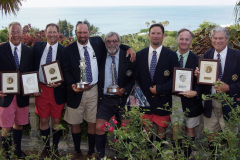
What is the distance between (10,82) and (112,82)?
1.49m

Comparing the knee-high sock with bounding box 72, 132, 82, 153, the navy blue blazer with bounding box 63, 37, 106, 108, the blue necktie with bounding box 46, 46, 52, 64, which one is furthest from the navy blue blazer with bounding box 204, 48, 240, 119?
the blue necktie with bounding box 46, 46, 52, 64

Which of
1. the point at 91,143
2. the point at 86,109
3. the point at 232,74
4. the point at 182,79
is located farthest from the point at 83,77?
the point at 232,74

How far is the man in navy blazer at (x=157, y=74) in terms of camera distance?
160 inches

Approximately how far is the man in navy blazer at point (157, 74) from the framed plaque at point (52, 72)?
3.94 ft

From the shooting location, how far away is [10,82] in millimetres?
4109

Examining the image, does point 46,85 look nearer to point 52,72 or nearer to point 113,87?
point 52,72

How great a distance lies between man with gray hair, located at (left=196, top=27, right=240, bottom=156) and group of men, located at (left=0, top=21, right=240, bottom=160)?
0.01 meters

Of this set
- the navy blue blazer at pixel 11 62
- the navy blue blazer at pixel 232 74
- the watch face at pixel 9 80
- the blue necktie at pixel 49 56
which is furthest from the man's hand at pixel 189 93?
the watch face at pixel 9 80

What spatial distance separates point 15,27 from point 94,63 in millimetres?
1283

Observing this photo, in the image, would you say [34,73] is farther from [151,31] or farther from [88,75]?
[151,31]

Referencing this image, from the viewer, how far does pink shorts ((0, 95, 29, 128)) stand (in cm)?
420

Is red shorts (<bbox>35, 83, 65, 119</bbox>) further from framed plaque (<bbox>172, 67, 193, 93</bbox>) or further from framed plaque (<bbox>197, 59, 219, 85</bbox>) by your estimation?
framed plaque (<bbox>197, 59, 219, 85</bbox>)

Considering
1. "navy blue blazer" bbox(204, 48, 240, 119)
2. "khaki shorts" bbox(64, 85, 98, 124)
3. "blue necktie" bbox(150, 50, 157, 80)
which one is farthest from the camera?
"khaki shorts" bbox(64, 85, 98, 124)

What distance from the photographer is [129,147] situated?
8.56 feet
